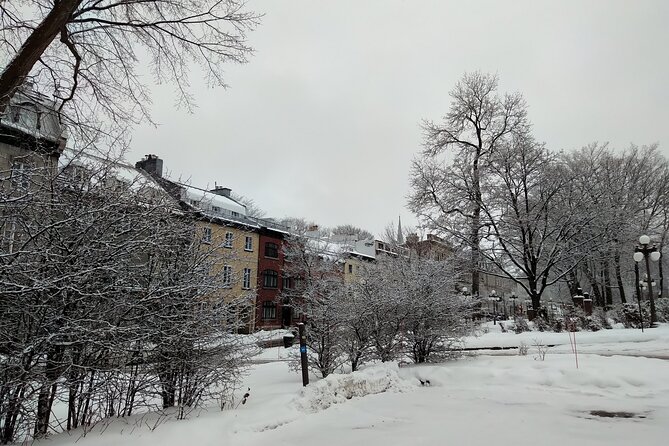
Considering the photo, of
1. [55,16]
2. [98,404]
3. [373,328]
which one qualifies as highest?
[55,16]

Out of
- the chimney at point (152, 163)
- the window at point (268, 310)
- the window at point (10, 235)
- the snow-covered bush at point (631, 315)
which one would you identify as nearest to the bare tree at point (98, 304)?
the window at point (10, 235)

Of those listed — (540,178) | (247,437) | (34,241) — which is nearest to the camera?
(34,241)

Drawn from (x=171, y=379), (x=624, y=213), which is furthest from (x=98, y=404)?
(x=624, y=213)

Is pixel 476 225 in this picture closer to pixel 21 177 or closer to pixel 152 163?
pixel 152 163

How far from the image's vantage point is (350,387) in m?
7.18

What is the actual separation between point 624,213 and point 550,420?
84.1 ft

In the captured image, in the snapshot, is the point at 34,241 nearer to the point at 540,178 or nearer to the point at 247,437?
the point at 247,437

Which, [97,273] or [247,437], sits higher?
[97,273]

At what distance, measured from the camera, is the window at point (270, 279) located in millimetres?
41000

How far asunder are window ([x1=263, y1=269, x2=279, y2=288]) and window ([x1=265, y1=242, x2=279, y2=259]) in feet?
4.78

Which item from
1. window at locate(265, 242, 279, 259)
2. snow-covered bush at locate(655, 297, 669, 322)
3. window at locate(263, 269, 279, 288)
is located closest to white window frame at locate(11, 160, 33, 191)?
snow-covered bush at locate(655, 297, 669, 322)

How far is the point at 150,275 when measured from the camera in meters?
5.70

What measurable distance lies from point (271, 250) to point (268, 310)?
18.2 feet

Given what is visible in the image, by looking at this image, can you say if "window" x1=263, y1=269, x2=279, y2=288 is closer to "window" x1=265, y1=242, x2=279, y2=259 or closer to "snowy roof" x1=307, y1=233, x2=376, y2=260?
"window" x1=265, y1=242, x2=279, y2=259
